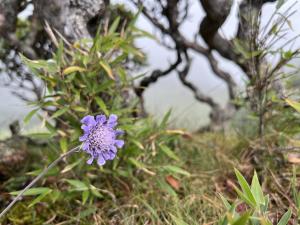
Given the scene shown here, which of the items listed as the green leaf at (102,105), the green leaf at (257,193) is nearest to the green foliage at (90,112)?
the green leaf at (102,105)

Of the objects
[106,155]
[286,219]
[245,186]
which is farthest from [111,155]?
[286,219]

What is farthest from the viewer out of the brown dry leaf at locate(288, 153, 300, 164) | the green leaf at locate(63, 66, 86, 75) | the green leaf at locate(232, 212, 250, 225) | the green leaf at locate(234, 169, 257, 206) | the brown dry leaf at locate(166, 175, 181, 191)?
the brown dry leaf at locate(166, 175, 181, 191)

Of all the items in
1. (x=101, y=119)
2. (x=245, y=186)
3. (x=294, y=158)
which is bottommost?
(x=294, y=158)

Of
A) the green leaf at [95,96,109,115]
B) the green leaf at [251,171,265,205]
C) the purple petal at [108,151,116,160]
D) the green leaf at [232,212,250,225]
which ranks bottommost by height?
the green leaf at [251,171,265,205]

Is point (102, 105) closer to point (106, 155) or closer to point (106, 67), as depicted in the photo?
point (106, 67)

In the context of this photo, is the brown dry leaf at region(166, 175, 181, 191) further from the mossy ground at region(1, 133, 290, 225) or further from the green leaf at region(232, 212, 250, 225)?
the green leaf at region(232, 212, 250, 225)

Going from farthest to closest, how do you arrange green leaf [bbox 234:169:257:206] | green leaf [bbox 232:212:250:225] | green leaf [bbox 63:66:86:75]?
green leaf [bbox 63:66:86:75]
green leaf [bbox 234:169:257:206]
green leaf [bbox 232:212:250:225]

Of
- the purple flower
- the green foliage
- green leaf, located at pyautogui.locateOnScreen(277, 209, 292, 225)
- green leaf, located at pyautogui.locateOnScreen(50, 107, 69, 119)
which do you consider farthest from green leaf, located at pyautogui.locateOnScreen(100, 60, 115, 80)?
green leaf, located at pyautogui.locateOnScreen(277, 209, 292, 225)
